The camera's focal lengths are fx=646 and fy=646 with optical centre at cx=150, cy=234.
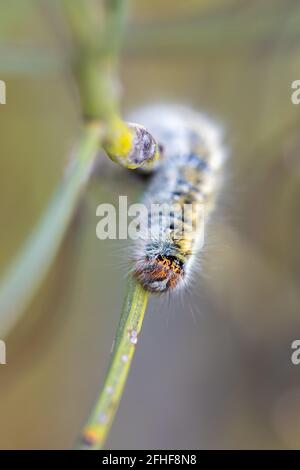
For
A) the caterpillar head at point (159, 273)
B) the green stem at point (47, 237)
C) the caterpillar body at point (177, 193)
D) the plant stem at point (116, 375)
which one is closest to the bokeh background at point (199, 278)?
the caterpillar body at point (177, 193)

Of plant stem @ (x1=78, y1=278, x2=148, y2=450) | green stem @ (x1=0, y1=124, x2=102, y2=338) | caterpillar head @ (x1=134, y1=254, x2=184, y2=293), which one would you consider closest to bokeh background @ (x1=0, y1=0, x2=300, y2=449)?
caterpillar head @ (x1=134, y1=254, x2=184, y2=293)

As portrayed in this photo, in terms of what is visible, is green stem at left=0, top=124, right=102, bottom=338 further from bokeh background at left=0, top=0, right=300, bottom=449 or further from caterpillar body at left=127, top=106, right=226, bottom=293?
bokeh background at left=0, top=0, right=300, bottom=449

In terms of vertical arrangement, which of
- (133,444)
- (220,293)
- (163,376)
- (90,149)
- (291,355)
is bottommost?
(133,444)

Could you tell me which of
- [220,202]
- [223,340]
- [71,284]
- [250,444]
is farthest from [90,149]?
[250,444]

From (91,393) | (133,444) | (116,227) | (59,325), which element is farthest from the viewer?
(91,393)

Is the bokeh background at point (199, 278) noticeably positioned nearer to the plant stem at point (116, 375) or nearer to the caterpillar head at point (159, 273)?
the caterpillar head at point (159, 273)

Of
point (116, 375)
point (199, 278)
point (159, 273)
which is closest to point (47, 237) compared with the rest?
point (159, 273)

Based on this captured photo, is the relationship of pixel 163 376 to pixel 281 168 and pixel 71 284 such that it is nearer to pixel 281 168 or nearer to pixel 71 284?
pixel 71 284
